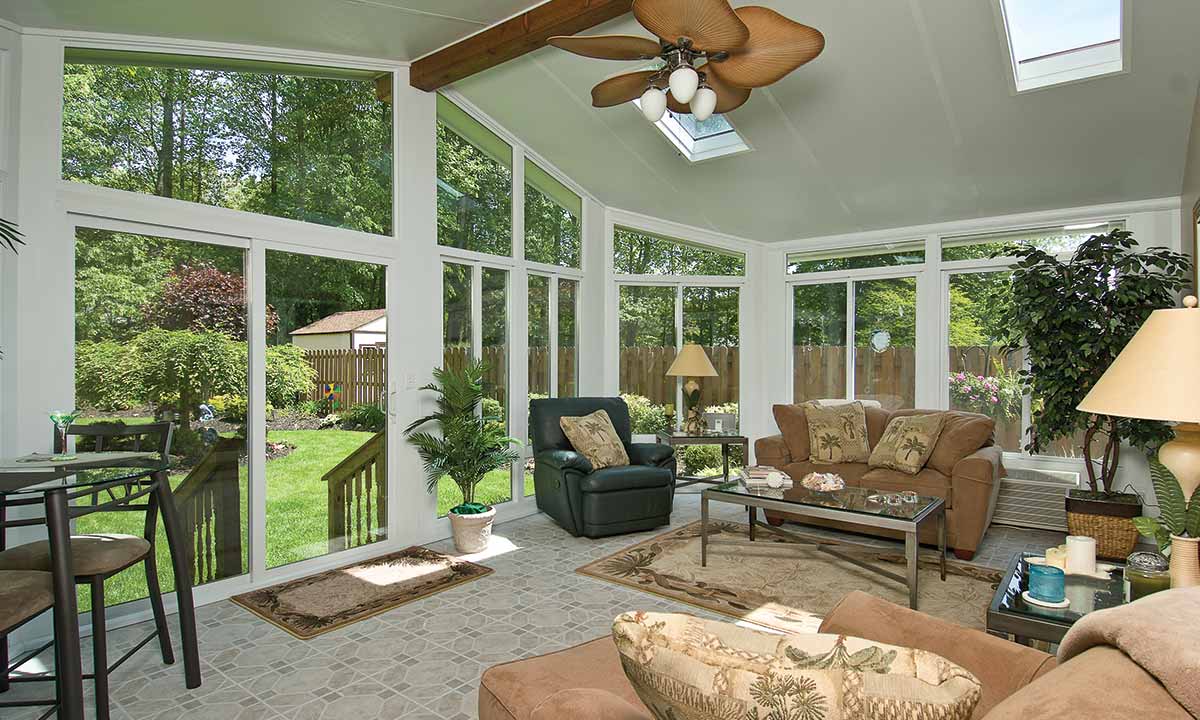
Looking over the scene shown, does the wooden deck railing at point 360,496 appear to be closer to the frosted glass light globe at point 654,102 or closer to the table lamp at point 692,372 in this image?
the frosted glass light globe at point 654,102

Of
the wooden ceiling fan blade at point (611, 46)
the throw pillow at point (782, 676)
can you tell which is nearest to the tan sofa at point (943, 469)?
the wooden ceiling fan blade at point (611, 46)

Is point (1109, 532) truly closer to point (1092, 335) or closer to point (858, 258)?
point (1092, 335)

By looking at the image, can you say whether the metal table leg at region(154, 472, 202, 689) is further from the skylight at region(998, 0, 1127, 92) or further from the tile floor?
the skylight at region(998, 0, 1127, 92)

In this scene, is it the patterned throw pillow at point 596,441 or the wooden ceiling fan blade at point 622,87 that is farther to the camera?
the patterned throw pillow at point 596,441

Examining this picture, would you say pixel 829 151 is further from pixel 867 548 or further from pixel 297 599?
pixel 297 599

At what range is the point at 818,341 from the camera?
256 inches

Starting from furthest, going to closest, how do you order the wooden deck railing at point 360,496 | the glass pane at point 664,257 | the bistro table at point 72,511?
the glass pane at point 664,257 → the wooden deck railing at point 360,496 → the bistro table at point 72,511

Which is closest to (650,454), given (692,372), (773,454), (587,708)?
(773,454)

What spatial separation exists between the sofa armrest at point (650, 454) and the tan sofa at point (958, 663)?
3.09 m

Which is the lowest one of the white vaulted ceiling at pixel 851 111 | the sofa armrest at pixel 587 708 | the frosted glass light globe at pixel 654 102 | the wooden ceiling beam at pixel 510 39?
the sofa armrest at pixel 587 708

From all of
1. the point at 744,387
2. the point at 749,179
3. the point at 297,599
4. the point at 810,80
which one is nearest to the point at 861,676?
the point at 297,599

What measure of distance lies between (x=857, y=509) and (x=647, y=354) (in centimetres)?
327

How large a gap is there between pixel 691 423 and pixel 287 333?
3.64 metres

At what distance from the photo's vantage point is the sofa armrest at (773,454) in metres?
5.06
